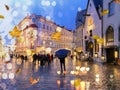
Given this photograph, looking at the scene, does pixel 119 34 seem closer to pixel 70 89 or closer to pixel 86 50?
pixel 86 50

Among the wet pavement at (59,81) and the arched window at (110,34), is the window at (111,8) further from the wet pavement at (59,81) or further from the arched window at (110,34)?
the wet pavement at (59,81)

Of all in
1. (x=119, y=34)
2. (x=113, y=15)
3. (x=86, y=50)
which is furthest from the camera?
(x=86, y=50)

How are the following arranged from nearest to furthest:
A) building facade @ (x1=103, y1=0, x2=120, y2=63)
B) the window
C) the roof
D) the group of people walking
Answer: the group of people walking → building facade @ (x1=103, y1=0, x2=120, y2=63) → the window → the roof

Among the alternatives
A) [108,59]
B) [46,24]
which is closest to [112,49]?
[108,59]

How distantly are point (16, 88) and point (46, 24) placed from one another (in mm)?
85496

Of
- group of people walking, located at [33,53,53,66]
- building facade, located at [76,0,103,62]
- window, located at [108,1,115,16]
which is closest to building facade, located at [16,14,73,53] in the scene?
building facade, located at [76,0,103,62]

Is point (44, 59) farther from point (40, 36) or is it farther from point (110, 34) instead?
point (40, 36)

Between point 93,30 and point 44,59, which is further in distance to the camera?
point 93,30

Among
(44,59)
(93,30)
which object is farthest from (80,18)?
(44,59)

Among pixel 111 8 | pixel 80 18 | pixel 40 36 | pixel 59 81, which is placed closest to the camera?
pixel 59 81

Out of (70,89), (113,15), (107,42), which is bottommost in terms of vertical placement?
(70,89)

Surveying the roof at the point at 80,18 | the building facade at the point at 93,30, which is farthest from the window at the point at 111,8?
the roof at the point at 80,18

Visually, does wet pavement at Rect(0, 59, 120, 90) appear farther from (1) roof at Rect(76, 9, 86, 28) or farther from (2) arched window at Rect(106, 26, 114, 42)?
(1) roof at Rect(76, 9, 86, 28)

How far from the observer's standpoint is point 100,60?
5672 centimetres
